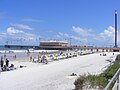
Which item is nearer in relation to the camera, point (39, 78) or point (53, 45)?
point (39, 78)

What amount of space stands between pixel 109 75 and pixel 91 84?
227 cm

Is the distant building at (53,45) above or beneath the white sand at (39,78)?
above

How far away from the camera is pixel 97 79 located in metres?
9.89

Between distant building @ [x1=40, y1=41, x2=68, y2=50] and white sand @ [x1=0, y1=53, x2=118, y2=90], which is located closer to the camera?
white sand @ [x1=0, y1=53, x2=118, y2=90]

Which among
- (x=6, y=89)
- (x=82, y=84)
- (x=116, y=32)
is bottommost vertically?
(x=6, y=89)

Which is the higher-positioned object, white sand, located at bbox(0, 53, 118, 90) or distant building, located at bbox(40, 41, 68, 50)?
distant building, located at bbox(40, 41, 68, 50)

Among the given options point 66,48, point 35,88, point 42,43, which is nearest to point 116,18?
point 66,48

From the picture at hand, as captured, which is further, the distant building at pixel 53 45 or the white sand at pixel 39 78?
the distant building at pixel 53 45

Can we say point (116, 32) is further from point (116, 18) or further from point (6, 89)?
point (6, 89)

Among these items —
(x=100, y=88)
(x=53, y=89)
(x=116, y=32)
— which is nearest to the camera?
(x=100, y=88)

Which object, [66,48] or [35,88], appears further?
[66,48]

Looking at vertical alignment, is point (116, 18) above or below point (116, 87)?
above

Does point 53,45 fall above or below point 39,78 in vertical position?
above

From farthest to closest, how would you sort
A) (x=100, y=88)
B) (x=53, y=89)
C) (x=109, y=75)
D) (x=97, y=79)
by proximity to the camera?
1. (x=53, y=89)
2. (x=109, y=75)
3. (x=97, y=79)
4. (x=100, y=88)
